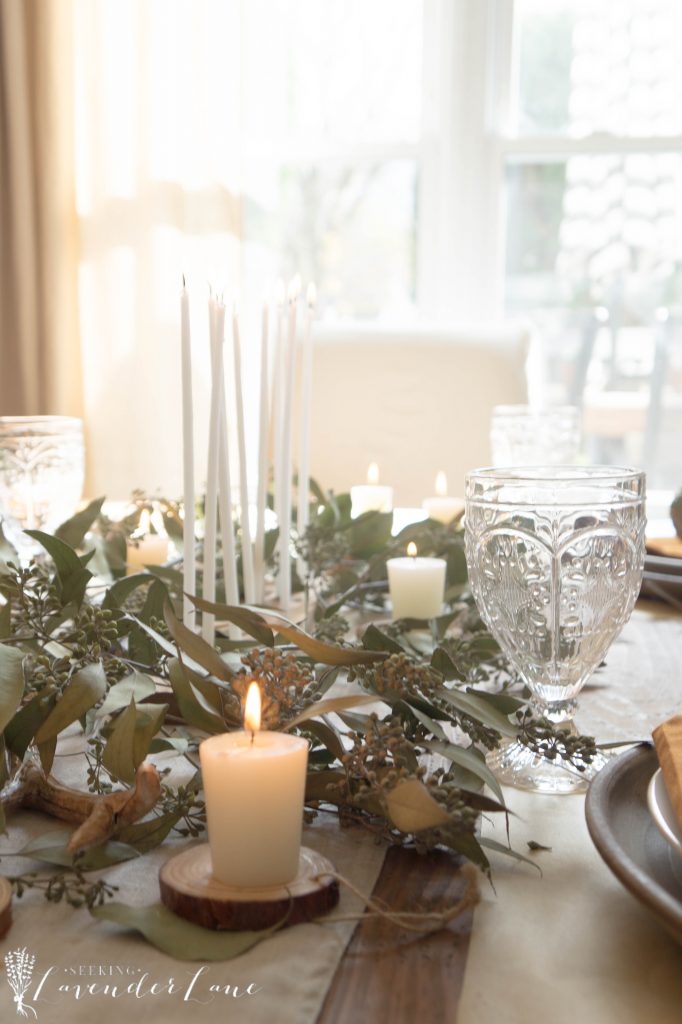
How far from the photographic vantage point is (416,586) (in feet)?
3.50

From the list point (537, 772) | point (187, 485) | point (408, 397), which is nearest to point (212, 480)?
point (187, 485)

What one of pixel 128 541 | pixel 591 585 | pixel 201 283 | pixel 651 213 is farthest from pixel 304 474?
pixel 651 213

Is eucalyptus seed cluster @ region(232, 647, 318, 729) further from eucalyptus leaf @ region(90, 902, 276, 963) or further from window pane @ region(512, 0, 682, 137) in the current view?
window pane @ region(512, 0, 682, 137)

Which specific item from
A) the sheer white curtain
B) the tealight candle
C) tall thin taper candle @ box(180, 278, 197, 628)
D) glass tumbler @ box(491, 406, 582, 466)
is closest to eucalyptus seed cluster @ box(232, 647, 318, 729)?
tall thin taper candle @ box(180, 278, 197, 628)

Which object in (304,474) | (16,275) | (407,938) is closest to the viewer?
(407,938)

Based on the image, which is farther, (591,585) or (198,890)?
(591,585)

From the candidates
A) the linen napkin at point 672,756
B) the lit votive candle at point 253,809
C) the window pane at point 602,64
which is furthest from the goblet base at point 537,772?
the window pane at point 602,64

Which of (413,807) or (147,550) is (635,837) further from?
(147,550)

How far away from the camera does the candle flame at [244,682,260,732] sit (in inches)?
19.8

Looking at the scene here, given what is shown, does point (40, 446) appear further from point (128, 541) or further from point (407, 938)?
point (407, 938)

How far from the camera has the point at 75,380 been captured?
3.44 meters

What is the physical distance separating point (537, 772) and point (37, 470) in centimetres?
67

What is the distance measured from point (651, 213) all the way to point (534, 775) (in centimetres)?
300

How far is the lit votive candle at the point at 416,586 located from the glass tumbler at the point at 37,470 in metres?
0.37
